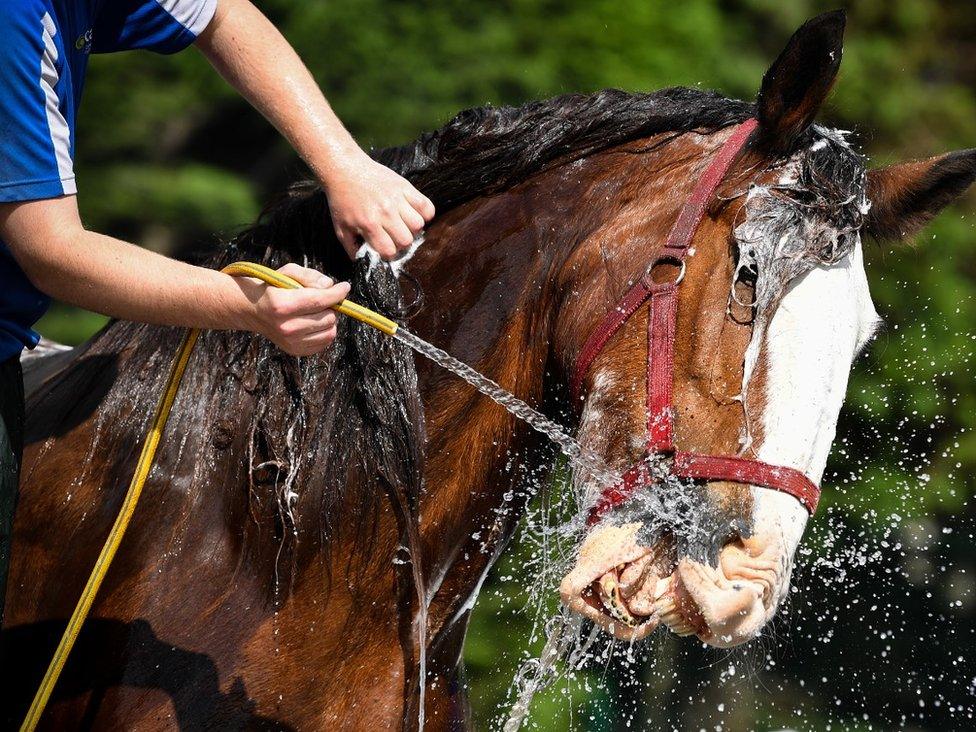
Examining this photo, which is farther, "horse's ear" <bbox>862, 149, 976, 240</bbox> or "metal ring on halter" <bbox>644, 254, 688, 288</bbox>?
"horse's ear" <bbox>862, 149, 976, 240</bbox>

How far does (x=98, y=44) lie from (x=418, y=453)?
905 millimetres

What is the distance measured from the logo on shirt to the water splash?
673 mm

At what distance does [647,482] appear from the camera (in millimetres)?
1945

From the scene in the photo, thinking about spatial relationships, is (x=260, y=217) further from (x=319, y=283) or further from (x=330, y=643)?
(x=330, y=643)

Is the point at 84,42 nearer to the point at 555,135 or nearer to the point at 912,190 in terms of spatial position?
the point at 555,135

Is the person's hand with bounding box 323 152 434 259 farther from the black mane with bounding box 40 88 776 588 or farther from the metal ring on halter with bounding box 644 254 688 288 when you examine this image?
the metal ring on halter with bounding box 644 254 688 288

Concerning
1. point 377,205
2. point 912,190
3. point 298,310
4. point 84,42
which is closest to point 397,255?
point 377,205

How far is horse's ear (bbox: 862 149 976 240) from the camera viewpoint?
2.23 metres

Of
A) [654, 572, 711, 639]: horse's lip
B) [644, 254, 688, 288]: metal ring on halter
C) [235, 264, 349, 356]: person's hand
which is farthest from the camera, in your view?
[644, 254, 688, 288]: metal ring on halter

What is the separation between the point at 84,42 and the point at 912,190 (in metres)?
1.47

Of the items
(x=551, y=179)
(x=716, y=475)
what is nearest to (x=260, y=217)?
(x=551, y=179)

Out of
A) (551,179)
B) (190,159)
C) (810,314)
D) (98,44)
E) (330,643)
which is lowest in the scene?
(190,159)

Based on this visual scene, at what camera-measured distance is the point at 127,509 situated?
6.67ft

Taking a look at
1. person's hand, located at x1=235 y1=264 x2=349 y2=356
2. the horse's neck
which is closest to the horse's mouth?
the horse's neck
